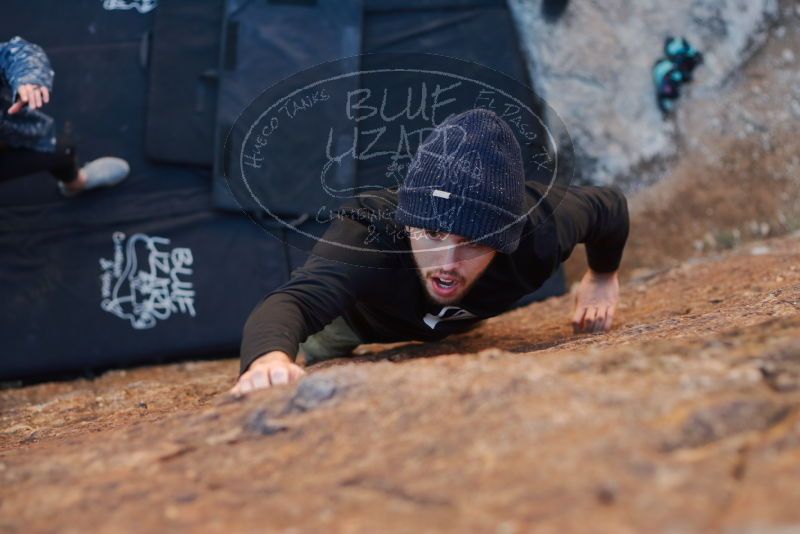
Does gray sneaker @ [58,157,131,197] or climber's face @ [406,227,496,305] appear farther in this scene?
gray sneaker @ [58,157,131,197]

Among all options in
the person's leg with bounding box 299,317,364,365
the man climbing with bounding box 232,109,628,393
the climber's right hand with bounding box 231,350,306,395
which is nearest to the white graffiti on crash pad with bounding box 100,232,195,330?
the person's leg with bounding box 299,317,364,365

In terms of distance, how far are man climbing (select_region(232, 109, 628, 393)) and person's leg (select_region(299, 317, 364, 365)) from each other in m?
0.14

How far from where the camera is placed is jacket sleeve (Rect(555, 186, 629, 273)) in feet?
7.93

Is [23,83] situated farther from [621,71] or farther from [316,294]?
[621,71]

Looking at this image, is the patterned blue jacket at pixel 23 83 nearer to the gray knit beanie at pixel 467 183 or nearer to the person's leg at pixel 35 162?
the person's leg at pixel 35 162

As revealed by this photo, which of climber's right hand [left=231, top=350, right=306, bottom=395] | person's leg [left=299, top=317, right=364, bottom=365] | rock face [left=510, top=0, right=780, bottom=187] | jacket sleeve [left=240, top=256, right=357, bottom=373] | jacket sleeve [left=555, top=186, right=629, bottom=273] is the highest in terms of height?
rock face [left=510, top=0, right=780, bottom=187]

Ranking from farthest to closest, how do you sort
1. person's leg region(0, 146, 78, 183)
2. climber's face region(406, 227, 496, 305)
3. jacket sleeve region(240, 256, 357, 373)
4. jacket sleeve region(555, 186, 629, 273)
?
1. person's leg region(0, 146, 78, 183)
2. jacket sleeve region(555, 186, 629, 273)
3. climber's face region(406, 227, 496, 305)
4. jacket sleeve region(240, 256, 357, 373)

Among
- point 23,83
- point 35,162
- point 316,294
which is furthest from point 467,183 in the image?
point 35,162

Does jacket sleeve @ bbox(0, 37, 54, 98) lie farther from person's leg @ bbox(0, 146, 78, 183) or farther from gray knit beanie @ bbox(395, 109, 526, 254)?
gray knit beanie @ bbox(395, 109, 526, 254)

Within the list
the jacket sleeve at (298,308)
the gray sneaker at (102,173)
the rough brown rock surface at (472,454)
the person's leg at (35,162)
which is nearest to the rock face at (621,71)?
the gray sneaker at (102,173)

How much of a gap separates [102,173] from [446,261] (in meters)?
2.08

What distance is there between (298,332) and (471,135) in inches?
23.6

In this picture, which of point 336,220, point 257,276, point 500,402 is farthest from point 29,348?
point 500,402

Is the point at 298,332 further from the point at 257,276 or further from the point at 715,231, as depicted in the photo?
the point at 715,231
